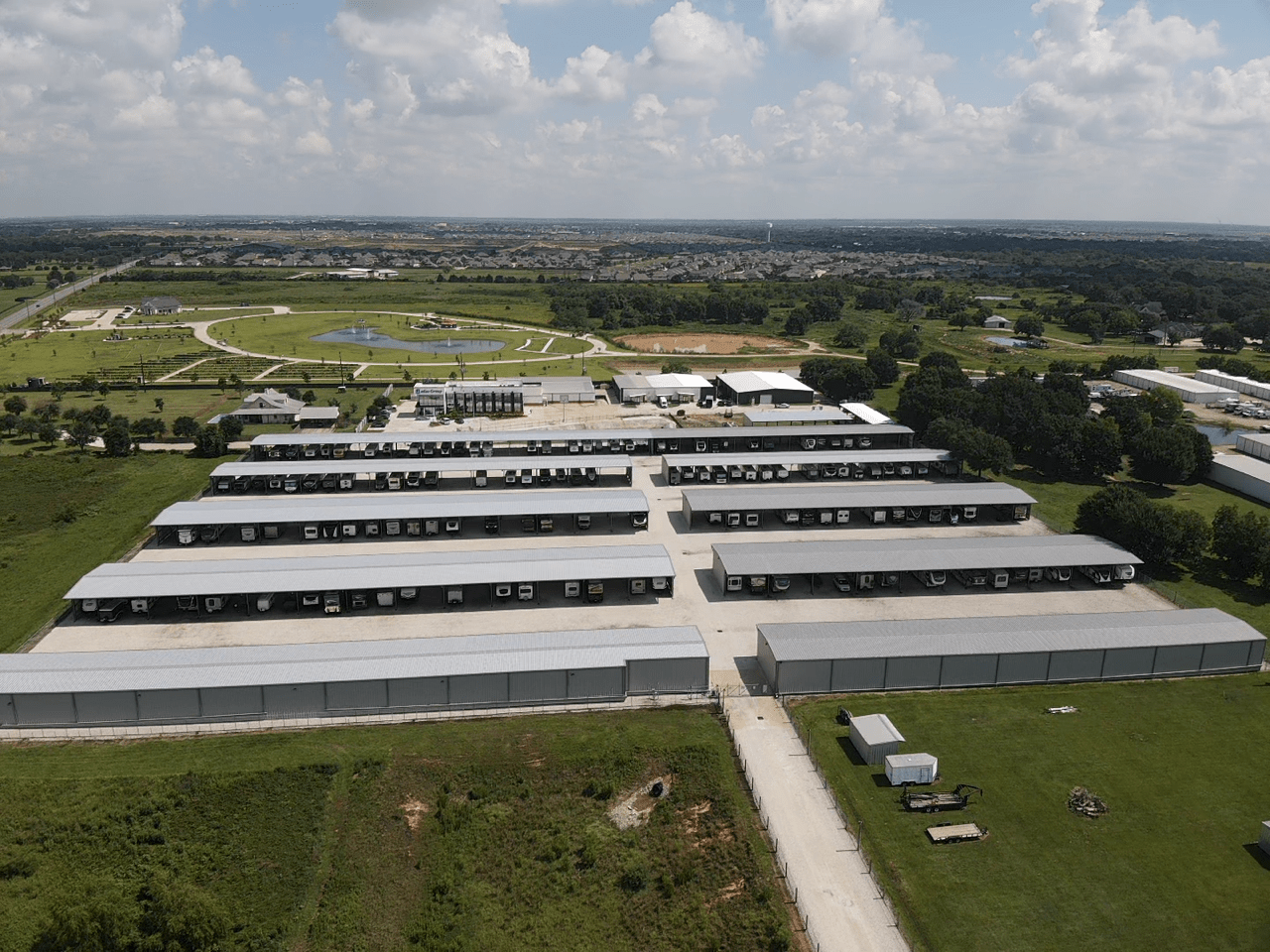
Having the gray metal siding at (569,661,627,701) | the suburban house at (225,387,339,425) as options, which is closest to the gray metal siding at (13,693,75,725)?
the gray metal siding at (569,661,627,701)

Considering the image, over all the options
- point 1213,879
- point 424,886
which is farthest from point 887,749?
point 424,886

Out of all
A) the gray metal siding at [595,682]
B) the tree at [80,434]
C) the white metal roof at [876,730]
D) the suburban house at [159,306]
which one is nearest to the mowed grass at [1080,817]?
the white metal roof at [876,730]

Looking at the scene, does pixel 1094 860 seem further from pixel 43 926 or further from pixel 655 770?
pixel 43 926

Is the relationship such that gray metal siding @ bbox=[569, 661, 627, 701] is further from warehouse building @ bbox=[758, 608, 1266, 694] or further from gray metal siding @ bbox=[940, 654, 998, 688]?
gray metal siding @ bbox=[940, 654, 998, 688]

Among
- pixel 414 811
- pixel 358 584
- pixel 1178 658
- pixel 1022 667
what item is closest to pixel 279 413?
pixel 358 584

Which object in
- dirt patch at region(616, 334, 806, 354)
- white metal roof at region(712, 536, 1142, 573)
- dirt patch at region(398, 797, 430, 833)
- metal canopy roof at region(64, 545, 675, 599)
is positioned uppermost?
dirt patch at region(616, 334, 806, 354)
